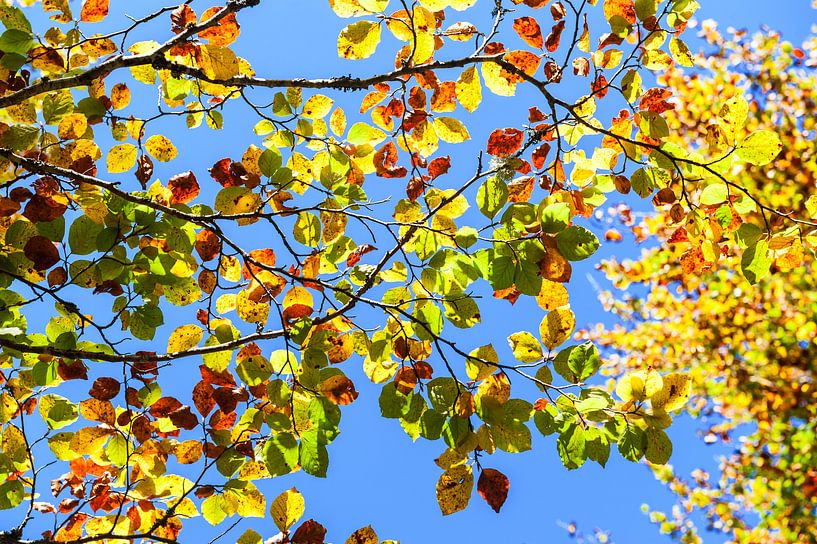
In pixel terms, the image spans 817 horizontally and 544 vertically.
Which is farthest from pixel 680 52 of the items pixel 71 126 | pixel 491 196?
pixel 71 126

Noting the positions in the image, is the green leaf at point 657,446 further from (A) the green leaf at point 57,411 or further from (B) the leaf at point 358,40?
(A) the green leaf at point 57,411

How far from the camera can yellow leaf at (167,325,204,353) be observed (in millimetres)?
1700

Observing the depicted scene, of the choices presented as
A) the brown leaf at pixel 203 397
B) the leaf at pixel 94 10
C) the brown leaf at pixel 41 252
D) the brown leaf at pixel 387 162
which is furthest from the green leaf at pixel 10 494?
the brown leaf at pixel 387 162

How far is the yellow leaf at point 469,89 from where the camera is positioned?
66.3 inches

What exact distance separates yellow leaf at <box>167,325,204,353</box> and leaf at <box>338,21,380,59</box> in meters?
0.91

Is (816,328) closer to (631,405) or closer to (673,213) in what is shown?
(673,213)

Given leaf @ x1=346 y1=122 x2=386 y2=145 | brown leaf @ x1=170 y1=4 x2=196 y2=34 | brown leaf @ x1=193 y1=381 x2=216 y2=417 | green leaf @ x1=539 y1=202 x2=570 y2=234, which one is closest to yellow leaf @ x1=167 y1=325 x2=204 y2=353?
brown leaf @ x1=193 y1=381 x2=216 y2=417

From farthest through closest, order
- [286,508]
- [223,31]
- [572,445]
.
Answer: [223,31] → [286,508] → [572,445]

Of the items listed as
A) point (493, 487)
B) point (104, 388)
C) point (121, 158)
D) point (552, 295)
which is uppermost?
point (121, 158)

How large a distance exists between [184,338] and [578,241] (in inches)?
46.4

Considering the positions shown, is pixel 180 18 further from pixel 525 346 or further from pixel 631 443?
pixel 631 443

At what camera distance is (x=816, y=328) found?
532cm

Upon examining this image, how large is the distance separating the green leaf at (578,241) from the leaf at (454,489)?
2.07ft

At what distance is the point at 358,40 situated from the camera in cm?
152
